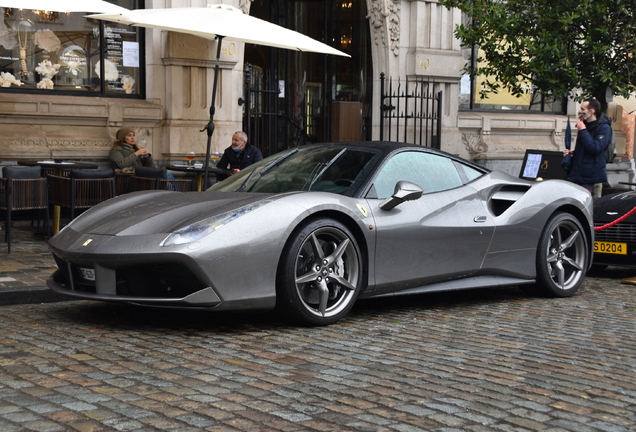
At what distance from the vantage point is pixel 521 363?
4.77 meters

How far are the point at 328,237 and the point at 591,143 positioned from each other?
543 cm

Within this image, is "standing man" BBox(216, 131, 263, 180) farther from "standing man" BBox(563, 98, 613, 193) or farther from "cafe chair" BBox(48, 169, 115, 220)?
"standing man" BBox(563, 98, 613, 193)

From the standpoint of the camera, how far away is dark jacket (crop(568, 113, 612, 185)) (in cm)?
1010

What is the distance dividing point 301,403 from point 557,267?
4262 mm

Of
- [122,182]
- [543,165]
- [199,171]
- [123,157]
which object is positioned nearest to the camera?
[122,182]

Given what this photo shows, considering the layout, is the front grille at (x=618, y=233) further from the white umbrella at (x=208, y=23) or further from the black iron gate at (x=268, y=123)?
the black iron gate at (x=268, y=123)

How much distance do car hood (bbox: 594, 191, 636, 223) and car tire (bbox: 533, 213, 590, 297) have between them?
4.90 feet

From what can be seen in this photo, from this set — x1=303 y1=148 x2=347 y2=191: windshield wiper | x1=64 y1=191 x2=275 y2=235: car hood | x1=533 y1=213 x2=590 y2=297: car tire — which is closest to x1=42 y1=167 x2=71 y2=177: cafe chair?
x1=64 y1=191 x2=275 y2=235: car hood

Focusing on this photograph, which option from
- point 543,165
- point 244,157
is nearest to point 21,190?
point 244,157

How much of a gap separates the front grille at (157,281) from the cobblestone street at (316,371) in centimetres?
28

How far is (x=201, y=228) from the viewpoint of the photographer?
17.3 ft

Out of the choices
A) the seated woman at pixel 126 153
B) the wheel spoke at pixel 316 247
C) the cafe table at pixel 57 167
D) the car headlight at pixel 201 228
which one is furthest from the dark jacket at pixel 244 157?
the car headlight at pixel 201 228

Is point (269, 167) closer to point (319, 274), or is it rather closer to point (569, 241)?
point (319, 274)

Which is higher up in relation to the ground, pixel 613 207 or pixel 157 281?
pixel 613 207
